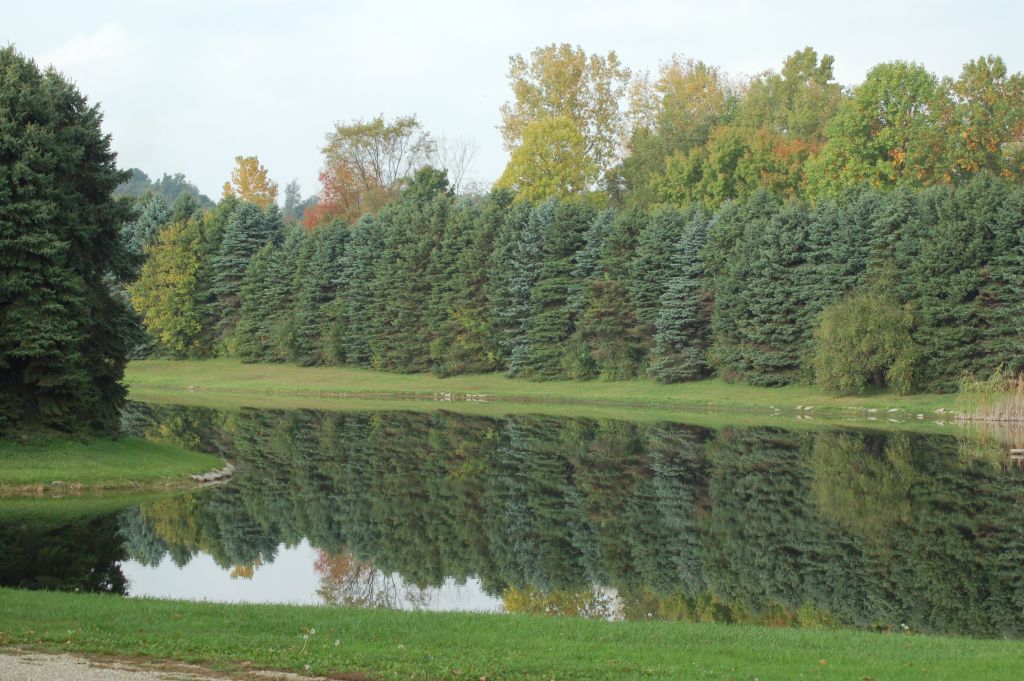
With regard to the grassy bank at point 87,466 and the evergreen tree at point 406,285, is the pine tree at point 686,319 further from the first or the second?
the grassy bank at point 87,466

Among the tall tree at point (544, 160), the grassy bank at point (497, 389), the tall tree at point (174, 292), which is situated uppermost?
the tall tree at point (544, 160)

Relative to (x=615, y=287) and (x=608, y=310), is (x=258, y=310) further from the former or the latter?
(x=615, y=287)

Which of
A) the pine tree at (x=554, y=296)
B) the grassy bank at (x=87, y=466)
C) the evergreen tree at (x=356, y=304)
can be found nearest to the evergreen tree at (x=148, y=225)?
the evergreen tree at (x=356, y=304)

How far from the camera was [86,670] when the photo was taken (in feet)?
35.4

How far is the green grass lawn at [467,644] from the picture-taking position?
11555mm

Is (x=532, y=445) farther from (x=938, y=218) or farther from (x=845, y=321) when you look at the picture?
(x=938, y=218)

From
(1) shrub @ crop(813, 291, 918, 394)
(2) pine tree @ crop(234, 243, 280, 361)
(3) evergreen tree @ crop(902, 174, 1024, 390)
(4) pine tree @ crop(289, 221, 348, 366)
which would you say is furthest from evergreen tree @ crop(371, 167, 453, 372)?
(3) evergreen tree @ crop(902, 174, 1024, 390)

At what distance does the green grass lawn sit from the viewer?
11555mm

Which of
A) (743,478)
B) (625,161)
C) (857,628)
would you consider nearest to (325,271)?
(625,161)

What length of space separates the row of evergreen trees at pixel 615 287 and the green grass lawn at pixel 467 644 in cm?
3913

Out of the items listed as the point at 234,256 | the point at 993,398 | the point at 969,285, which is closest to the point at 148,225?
the point at 234,256

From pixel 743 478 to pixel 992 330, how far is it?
2470 cm

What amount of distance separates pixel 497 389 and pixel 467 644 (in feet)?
174

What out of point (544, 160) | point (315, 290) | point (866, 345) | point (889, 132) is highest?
point (544, 160)
